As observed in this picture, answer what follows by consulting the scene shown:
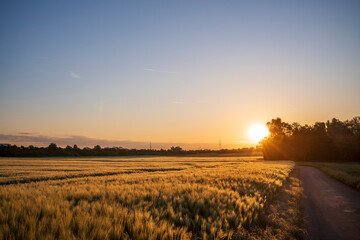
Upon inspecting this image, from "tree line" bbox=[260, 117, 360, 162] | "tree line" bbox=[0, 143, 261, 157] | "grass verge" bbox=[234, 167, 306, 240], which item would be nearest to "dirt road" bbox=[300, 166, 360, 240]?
"grass verge" bbox=[234, 167, 306, 240]

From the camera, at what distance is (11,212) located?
3.87 metres

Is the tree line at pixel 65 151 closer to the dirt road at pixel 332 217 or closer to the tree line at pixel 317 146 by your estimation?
the tree line at pixel 317 146

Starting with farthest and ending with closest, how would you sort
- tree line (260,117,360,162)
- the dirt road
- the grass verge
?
1. tree line (260,117,360,162)
2. the dirt road
3. the grass verge

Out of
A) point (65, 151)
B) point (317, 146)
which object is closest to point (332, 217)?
point (317, 146)

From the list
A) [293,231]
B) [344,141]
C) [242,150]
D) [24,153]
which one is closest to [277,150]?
[344,141]

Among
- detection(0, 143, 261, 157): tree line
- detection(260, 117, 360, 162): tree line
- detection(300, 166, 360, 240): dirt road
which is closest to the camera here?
detection(300, 166, 360, 240): dirt road

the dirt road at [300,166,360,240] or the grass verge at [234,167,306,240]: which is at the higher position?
the grass verge at [234,167,306,240]

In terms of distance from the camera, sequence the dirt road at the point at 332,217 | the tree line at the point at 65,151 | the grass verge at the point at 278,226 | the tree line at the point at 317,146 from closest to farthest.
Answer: the grass verge at the point at 278,226, the dirt road at the point at 332,217, the tree line at the point at 317,146, the tree line at the point at 65,151

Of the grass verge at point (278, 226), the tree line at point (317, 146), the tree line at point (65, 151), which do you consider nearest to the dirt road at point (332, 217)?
the grass verge at point (278, 226)

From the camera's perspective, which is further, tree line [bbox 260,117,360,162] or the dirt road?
tree line [bbox 260,117,360,162]

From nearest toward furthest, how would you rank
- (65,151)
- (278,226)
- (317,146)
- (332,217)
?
(278,226), (332,217), (317,146), (65,151)

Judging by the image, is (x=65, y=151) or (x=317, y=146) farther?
(x=65, y=151)

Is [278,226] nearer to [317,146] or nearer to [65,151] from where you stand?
[317,146]

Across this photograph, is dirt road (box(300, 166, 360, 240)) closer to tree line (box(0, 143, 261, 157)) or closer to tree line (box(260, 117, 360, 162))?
tree line (box(260, 117, 360, 162))
